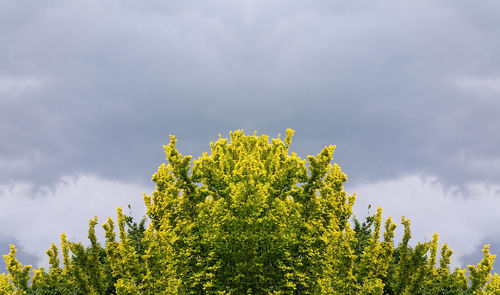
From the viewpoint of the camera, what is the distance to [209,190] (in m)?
24.6

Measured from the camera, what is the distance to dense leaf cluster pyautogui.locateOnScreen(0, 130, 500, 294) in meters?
19.1

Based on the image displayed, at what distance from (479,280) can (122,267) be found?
59.0ft

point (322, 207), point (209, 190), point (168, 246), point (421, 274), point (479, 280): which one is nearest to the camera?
point (421, 274)

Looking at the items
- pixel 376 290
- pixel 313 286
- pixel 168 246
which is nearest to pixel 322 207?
pixel 313 286

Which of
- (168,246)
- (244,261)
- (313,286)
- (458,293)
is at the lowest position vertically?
(458,293)

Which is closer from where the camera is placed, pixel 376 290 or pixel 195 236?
pixel 376 290

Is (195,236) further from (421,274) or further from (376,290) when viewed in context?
(421,274)

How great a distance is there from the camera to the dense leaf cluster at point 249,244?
19.1 metres

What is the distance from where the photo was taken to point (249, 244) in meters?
20.7

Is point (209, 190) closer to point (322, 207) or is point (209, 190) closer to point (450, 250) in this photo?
point (322, 207)

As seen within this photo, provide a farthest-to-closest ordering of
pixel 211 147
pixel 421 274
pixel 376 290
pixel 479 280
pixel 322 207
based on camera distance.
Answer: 1. pixel 211 147
2. pixel 322 207
3. pixel 479 280
4. pixel 376 290
5. pixel 421 274

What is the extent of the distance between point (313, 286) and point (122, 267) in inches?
408

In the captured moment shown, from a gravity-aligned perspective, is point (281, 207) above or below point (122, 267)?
above

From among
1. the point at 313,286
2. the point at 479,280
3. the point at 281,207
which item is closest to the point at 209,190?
the point at 281,207
